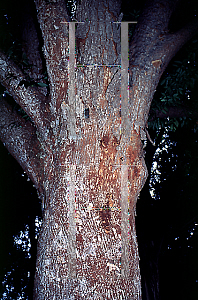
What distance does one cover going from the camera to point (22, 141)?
103 inches

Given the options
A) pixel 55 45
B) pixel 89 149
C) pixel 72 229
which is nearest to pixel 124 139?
pixel 89 149

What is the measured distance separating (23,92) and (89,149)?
0.79 meters

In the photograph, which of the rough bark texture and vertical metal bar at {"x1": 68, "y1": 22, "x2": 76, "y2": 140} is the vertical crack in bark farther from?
vertical metal bar at {"x1": 68, "y1": 22, "x2": 76, "y2": 140}

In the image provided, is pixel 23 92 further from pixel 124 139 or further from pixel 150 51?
pixel 150 51

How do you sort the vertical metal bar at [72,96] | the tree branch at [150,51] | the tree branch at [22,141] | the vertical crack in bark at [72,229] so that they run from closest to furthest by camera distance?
1. the vertical crack in bark at [72,229]
2. the vertical metal bar at [72,96]
3. the tree branch at [150,51]
4. the tree branch at [22,141]

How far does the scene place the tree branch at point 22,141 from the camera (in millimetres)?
2477

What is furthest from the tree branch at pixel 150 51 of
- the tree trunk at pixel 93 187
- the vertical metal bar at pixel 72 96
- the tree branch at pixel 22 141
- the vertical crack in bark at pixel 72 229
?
the tree branch at pixel 22 141

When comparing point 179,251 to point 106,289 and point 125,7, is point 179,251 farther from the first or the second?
point 125,7

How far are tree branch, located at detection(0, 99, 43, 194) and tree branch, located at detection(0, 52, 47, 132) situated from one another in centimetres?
24

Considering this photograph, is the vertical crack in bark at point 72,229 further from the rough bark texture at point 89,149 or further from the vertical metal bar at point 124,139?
the vertical metal bar at point 124,139

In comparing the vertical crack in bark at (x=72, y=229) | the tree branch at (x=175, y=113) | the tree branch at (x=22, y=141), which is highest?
the tree branch at (x=175, y=113)

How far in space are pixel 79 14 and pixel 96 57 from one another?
41 cm

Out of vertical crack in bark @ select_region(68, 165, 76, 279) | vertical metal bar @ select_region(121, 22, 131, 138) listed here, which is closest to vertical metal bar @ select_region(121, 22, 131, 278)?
vertical metal bar @ select_region(121, 22, 131, 138)

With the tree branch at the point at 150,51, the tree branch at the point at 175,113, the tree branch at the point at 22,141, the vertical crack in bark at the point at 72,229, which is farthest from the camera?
the tree branch at the point at 175,113
